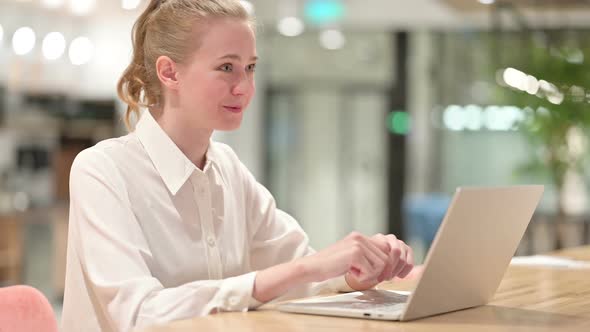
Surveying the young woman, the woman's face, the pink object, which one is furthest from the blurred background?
the pink object

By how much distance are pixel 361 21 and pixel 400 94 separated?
1.10m

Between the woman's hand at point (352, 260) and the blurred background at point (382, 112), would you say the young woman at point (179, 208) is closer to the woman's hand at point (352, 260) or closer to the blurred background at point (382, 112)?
the woman's hand at point (352, 260)

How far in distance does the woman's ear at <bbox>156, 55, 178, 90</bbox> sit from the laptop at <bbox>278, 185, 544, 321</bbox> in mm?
573

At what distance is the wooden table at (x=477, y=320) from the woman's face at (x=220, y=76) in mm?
479

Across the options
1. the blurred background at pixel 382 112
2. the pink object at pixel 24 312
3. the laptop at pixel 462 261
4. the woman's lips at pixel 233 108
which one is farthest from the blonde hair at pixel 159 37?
the blurred background at pixel 382 112

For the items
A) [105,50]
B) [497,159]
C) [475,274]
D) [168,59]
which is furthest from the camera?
[497,159]

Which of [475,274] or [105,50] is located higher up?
[105,50]

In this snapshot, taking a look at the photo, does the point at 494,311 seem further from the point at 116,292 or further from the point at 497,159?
the point at 497,159

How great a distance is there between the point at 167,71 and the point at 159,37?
9 cm

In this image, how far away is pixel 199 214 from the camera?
2.05 metres

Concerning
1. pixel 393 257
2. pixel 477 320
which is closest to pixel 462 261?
pixel 477 320

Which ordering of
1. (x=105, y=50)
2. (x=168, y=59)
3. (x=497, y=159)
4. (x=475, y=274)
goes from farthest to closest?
(x=497, y=159)
(x=105, y=50)
(x=168, y=59)
(x=475, y=274)

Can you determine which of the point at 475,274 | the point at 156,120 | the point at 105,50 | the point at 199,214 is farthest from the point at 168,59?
the point at 105,50

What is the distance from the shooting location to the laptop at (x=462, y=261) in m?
1.53
